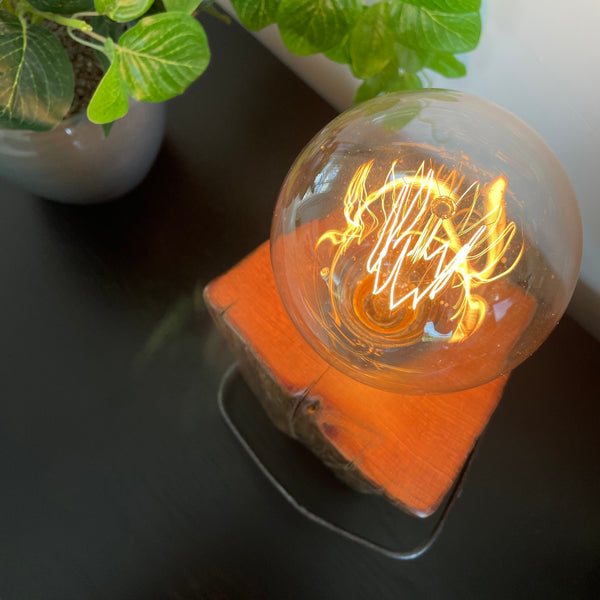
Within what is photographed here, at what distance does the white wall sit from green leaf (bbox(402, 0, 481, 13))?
0.09 meters

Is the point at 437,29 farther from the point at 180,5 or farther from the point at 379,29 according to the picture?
the point at 180,5

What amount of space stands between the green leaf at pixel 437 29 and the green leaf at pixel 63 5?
229 millimetres

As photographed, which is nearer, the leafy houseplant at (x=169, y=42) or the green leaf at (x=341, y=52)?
the leafy houseplant at (x=169, y=42)

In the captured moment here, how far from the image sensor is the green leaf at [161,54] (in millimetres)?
332

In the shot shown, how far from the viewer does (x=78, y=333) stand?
618mm

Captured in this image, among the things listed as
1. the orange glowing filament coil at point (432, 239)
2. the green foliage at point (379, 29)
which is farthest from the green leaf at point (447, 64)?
the orange glowing filament coil at point (432, 239)

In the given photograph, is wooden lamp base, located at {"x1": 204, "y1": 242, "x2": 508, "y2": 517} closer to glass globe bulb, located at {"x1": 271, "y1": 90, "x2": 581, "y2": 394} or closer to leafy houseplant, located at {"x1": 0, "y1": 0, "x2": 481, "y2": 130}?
glass globe bulb, located at {"x1": 271, "y1": 90, "x2": 581, "y2": 394}

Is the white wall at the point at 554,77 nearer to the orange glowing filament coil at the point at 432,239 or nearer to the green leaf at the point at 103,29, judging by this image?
the orange glowing filament coil at the point at 432,239

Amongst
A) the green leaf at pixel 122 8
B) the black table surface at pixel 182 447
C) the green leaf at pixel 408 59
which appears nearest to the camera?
the green leaf at pixel 122 8

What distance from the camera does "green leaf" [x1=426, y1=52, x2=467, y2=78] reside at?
0.45 m

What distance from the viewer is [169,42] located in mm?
337

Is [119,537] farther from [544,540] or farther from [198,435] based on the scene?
[544,540]

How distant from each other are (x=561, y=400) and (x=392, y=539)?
253 millimetres

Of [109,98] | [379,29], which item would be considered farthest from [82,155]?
[379,29]
